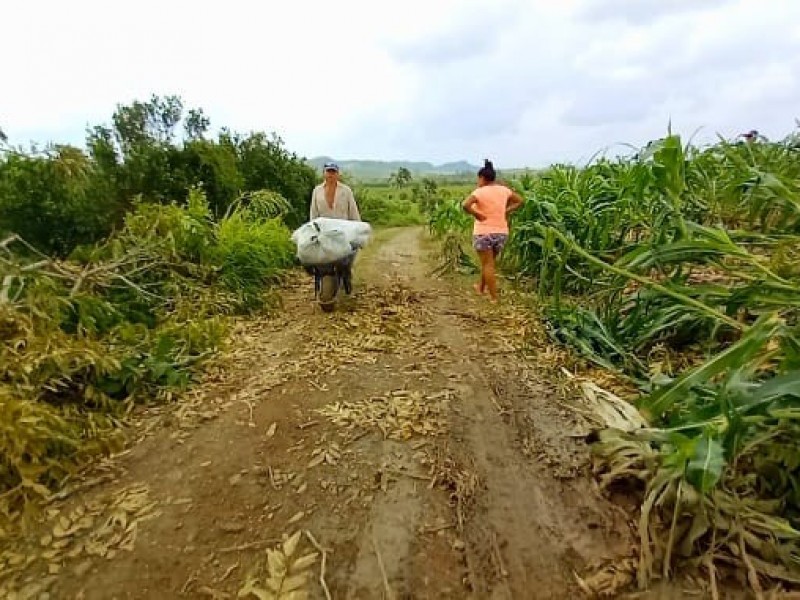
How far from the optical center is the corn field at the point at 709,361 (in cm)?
188

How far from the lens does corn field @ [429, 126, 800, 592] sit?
1.88m

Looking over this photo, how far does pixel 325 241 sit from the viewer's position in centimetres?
498

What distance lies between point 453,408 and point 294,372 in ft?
3.64

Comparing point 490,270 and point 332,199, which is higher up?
point 332,199

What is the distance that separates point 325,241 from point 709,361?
3.38 m

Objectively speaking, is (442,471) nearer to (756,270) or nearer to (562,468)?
(562,468)

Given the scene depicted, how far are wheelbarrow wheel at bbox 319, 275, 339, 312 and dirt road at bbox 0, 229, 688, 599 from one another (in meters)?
1.21

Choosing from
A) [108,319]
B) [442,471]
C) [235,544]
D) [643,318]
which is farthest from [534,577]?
[108,319]

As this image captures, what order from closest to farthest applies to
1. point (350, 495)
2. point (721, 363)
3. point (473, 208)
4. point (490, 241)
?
point (721, 363), point (350, 495), point (490, 241), point (473, 208)

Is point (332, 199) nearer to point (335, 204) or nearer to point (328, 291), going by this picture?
point (335, 204)

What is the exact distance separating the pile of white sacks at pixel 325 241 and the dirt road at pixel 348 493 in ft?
3.85

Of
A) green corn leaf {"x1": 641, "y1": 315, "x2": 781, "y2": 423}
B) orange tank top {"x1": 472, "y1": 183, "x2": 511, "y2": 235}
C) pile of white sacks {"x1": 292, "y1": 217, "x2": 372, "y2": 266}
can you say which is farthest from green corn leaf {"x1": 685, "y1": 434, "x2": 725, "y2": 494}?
orange tank top {"x1": 472, "y1": 183, "x2": 511, "y2": 235}

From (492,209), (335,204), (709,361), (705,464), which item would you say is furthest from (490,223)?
(705,464)

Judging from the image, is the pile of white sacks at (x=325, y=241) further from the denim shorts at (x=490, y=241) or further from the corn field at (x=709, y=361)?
the corn field at (x=709, y=361)
